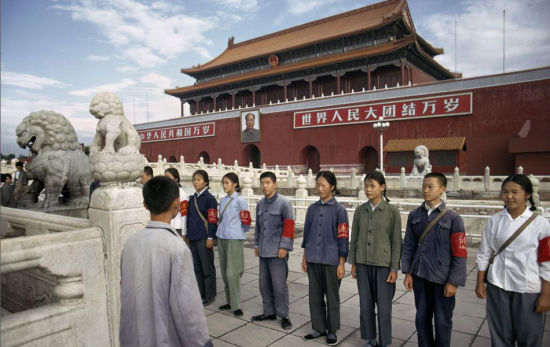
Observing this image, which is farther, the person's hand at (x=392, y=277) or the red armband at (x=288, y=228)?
the red armband at (x=288, y=228)

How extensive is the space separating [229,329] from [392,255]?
162 centimetres

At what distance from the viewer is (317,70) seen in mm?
23250

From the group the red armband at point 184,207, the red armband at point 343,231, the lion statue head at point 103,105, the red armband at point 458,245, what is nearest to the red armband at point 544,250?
the red armband at point 458,245

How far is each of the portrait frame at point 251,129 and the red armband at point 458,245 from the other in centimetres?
2200

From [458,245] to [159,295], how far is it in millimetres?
1984

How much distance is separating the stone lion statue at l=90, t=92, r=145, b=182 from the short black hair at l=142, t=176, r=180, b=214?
1221 millimetres

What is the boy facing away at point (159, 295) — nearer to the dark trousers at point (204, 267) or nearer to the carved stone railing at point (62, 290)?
the carved stone railing at point (62, 290)

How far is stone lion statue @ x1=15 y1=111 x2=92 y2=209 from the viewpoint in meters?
4.19

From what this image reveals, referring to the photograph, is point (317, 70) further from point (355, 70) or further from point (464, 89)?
point (464, 89)

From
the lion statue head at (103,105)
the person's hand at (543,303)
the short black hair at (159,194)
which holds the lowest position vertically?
the person's hand at (543,303)

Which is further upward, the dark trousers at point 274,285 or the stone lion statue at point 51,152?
the stone lion statue at point 51,152

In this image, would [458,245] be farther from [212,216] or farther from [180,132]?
[180,132]

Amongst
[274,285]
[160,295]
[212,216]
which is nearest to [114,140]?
[212,216]

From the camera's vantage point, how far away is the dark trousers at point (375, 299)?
283 centimetres
